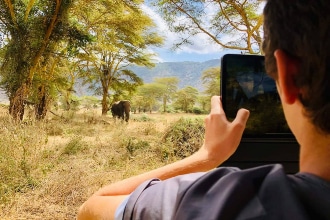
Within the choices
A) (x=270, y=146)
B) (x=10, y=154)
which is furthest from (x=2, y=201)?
(x=270, y=146)

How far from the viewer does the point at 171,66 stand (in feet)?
170

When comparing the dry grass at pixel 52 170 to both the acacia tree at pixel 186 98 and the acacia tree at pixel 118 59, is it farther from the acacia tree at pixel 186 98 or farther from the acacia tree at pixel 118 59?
the acacia tree at pixel 186 98

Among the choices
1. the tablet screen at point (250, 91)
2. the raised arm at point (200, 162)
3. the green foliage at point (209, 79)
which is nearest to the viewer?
the raised arm at point (200, 162)

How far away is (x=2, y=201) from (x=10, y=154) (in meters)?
0.55

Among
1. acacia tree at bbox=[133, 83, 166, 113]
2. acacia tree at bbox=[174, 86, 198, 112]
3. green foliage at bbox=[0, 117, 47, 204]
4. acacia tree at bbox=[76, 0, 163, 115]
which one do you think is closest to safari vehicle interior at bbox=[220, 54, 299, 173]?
green foliage at bbox=[0, 117, 47, 204]

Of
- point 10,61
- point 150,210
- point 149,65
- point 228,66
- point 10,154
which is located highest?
point 149,65

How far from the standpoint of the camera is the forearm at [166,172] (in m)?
0.42

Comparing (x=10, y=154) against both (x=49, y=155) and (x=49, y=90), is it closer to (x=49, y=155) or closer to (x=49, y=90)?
(x=49, y=155)

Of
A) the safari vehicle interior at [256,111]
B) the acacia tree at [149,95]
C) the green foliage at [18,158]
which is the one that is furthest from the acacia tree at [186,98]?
the safari vehicle interior at [256,111]

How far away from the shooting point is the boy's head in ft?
0.93

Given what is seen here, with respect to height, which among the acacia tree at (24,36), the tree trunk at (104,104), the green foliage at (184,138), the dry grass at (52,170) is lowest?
the dry grass at (52,170)

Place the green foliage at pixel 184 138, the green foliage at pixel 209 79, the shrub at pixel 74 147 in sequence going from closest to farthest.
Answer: the shrub at pixel 74 147 < the green foliage at pixel 184 138 < the green foliage at pixel 209 79

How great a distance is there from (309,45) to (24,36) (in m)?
4.99

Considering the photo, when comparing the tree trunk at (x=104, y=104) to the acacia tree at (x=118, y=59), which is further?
the tree trunk at (x=104, y=104)
